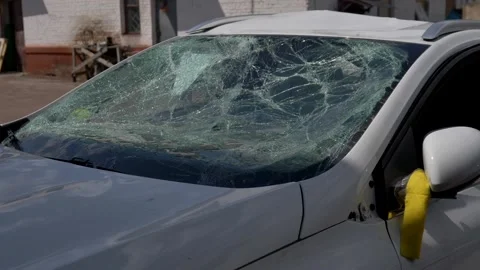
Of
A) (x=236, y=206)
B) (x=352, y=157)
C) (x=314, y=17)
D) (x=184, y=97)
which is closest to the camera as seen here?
(x=236, y=206)

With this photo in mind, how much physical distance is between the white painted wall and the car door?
1429cm

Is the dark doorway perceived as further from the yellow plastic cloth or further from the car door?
the yellow plastic cloth

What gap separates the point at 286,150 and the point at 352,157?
0.28 m

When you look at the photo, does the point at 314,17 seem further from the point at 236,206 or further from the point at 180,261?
the point at 180,261

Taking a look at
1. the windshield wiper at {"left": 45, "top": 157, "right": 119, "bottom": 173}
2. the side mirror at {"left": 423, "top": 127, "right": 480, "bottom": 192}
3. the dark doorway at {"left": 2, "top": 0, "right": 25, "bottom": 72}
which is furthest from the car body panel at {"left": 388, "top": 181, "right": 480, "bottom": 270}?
the dark doorway at {"left": 2, "top": 0, "right": 25, "bottom": 72}

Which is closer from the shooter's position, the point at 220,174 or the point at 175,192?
the point at 175,192

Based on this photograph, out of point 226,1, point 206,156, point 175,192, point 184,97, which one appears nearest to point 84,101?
point 184,97

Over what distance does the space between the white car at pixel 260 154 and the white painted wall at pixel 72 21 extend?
13.6 m

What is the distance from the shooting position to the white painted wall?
16734 millimetres

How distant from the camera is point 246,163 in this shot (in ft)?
7.48

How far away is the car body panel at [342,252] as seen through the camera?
189 cm

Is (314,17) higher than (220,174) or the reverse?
higher

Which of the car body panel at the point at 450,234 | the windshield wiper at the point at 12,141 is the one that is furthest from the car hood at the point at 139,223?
the windshield wiper at the point at 12,141

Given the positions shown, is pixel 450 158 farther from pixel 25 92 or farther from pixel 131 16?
pixel 131 16
